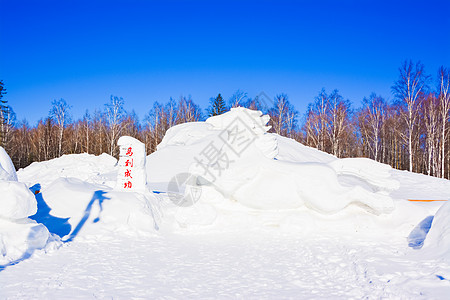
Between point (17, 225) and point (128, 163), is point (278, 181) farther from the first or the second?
point (17, 225)

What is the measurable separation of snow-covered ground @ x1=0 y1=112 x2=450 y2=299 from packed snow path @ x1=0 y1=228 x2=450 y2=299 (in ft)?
0.05

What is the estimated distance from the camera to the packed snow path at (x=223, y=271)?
321cm

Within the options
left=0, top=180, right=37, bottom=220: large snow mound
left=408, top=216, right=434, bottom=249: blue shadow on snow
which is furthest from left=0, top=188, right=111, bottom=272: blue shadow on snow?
left=408, top=216, right=434, bottom=249: blue shadow on snow

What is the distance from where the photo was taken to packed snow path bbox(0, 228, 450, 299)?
3211 mm

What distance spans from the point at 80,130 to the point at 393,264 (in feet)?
121

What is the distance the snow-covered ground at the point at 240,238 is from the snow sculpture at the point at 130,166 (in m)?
0.56

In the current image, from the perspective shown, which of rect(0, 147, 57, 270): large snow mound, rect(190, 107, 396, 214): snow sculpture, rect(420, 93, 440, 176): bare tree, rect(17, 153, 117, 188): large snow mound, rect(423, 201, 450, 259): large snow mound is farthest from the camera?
rect(420, 93, 440, 176): bare tree

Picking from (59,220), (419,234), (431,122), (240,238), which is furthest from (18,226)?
(431,122)

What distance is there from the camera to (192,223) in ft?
21.4

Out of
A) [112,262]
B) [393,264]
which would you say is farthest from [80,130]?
[393,264]

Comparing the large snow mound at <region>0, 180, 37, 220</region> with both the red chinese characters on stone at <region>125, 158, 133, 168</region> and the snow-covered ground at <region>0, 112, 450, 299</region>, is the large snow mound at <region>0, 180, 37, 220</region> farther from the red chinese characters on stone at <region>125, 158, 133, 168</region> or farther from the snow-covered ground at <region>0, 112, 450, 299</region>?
the red chinese characters on stone at <region>125, 158, 133, 168</region>

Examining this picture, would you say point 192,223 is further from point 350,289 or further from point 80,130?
point 80,130

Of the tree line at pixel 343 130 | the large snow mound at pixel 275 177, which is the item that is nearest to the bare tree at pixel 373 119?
the tree line at pixel 343 130

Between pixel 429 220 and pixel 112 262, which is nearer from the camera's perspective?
pixel 112 262
